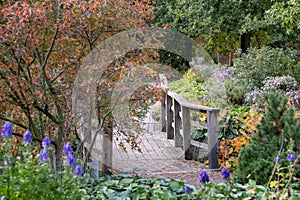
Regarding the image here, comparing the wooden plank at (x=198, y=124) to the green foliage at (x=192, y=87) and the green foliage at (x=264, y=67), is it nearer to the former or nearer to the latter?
the green foliage at (x=192, y=87)

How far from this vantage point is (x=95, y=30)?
4.20 metres

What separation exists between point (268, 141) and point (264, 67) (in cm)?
551

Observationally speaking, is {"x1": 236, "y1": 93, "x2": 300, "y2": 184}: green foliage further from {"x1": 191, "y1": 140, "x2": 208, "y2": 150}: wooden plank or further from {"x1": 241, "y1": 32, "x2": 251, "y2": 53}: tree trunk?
{"x1": 241, "y1": 32, "x2": 251, "y2": 53}: tree trunk

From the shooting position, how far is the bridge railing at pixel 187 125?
20.0 ft

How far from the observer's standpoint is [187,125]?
6754mm

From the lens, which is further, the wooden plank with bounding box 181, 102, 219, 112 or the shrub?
the shrub

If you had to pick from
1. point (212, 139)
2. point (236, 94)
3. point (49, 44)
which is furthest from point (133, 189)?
point (236, 94)

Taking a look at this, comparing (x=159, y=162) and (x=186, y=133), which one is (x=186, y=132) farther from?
(x=159, y=162)

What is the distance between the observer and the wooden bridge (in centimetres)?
603

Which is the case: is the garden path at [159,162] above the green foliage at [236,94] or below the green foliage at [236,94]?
below

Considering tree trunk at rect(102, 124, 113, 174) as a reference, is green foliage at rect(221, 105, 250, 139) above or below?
above

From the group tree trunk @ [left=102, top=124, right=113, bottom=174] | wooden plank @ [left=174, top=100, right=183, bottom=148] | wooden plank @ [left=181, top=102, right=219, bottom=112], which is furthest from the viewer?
wooden plank @ [left=174, top=100, right=183, bottom=148]

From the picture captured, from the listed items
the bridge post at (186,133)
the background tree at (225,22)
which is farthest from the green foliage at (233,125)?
the background tree at (225,22)

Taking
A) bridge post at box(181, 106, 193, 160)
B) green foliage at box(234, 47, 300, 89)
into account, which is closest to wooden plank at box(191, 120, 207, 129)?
bridge post at box(181, 106, 193, 160)
